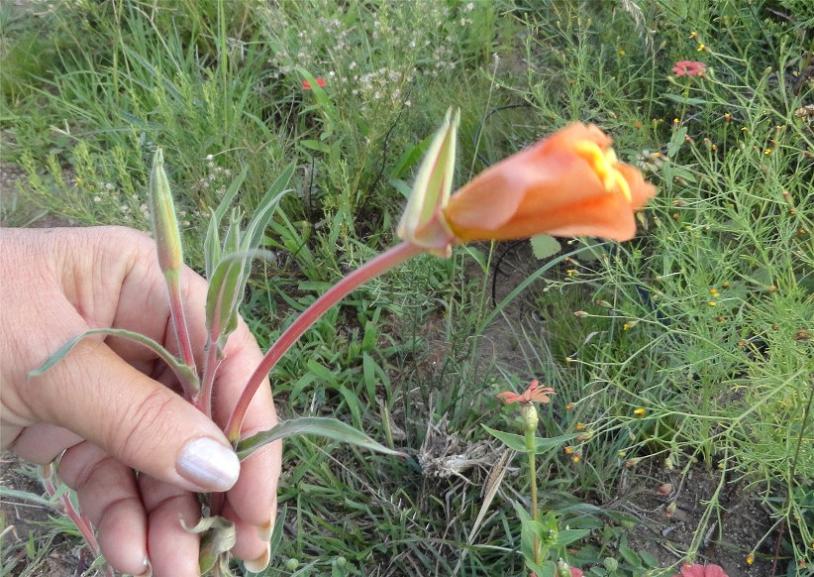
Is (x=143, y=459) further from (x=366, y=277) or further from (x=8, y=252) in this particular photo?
(x=366, y=277)

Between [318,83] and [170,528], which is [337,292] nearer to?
[170,528]

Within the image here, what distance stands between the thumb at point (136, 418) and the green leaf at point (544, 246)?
3.21 feet

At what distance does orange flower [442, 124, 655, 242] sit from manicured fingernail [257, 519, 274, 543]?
31.5 inches

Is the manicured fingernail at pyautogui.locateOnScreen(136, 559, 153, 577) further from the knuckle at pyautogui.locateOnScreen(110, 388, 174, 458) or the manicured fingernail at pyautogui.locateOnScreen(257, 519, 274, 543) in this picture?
the knuckle at pyautogui.locateOnScreen(110, 388, 174, 458)

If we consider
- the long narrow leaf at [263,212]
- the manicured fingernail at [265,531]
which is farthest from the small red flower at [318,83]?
the manicured fingernail at [265,531]

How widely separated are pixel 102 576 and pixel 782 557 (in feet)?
4.54

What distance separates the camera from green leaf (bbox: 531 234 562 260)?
6.19ft

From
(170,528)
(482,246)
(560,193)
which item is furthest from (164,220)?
(482,246)

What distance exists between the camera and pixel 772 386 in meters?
1.56

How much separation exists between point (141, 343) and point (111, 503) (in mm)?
510

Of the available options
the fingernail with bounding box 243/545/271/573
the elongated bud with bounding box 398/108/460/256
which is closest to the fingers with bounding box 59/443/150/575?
the fingernail with bounding box 243/545/271/573

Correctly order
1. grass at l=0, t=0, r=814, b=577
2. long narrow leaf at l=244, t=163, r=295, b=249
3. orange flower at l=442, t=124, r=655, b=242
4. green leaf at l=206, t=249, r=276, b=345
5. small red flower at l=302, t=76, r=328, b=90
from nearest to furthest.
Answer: orange flower at l=442, t=124, r=655, b=242 < green leaf at l=206, t=249, r=276, b=345 < long narrow leaf at l=244, t=163, r=295, b=249 < grass at l=0, t=0, r=814, b=577 < small red flower at l=302, t=76, r=328, b=90

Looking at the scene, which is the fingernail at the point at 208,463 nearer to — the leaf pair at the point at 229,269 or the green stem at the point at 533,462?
the leaf pair at the point at 229,269

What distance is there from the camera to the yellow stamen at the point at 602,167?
72 cm
